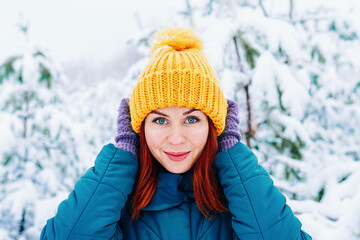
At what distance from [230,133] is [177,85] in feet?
1.63

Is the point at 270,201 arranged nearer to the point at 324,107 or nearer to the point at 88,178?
the point at 88,178

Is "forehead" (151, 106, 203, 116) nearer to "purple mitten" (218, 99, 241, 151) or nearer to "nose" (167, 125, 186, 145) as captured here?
"nose" (167, 125, 186, 145)

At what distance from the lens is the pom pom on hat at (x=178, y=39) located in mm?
1426

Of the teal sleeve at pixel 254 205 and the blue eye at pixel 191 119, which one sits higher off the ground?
the blue eye at pixel 191 119

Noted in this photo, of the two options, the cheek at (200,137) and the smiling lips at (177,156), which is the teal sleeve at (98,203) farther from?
the cheek at (200,137)

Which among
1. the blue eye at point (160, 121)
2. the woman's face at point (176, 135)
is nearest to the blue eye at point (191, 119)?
the woman's face at point (176, 135)

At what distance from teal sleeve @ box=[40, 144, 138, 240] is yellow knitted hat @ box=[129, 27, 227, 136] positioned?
0.88ft

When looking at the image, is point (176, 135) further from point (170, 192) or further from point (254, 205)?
point (254, 205)

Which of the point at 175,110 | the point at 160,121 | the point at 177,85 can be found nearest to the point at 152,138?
the point at 160,121

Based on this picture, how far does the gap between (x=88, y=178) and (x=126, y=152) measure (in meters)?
0.25

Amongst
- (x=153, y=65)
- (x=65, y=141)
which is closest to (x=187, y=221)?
(x=153, y=65)

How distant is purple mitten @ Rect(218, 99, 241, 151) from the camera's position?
1462mm

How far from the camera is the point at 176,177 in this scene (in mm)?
1407

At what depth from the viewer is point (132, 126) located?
57.6 inches
